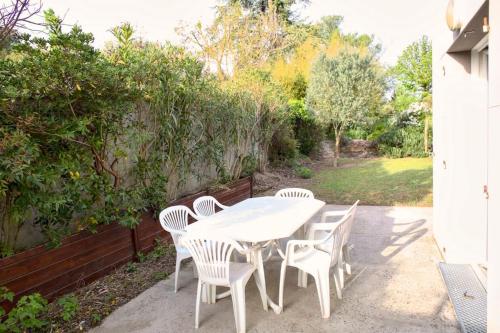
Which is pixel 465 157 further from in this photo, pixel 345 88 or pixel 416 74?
pixel 416 74

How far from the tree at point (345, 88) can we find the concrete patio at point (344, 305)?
9.38m

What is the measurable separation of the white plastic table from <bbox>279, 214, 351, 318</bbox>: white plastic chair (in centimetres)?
18

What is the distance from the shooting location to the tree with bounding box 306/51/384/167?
13.1 meters

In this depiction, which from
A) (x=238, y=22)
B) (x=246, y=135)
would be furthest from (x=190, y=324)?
(x=238, y=22)

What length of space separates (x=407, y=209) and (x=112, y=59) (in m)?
5.93

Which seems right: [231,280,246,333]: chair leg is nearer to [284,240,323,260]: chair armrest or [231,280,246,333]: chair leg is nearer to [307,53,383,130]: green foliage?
[284,240,323,260]: chair armrest

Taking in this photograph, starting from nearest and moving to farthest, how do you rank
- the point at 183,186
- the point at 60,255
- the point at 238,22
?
the point at 60,255 < the point at 183,186 < the point at 238,22

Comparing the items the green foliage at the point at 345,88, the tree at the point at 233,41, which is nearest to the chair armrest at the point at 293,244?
the tree at the point at 233,41

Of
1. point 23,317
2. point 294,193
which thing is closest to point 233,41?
point 294,193

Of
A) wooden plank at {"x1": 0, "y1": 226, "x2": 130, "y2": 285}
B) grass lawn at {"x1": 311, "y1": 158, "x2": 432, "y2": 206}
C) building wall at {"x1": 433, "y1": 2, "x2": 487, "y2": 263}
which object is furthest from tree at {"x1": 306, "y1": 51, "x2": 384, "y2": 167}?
wooden plank at {"x1": 0, "y1": 226, "x2": 130, "y2": 285}

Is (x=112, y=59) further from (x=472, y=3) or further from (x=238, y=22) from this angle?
(x=238, y=22)

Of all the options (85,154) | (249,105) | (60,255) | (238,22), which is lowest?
(60,255)

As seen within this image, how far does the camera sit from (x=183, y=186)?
627cm

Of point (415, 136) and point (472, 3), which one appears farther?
point (415, 136)
